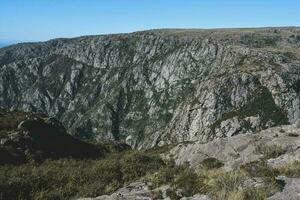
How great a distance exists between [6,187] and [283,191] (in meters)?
16.4

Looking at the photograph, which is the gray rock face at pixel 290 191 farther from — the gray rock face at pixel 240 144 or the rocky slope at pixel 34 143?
the rocky slope at pixel 34 143

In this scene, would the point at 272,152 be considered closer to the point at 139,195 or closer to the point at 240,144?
the point at 139,195

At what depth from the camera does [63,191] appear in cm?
2692

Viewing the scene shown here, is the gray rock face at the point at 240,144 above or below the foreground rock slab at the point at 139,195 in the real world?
below

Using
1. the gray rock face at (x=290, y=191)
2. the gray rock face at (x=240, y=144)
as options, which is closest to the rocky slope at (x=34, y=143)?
the gray rock face at (x=240, y=144)

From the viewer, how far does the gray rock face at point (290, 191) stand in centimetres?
1861

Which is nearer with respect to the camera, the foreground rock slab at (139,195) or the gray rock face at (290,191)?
the gray rock face at (290,191)

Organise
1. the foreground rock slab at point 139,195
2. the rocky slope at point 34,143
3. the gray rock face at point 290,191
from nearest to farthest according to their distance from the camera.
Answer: the gray rock face at point 290,191 < the foreground rock slab at point 139,195 < the rocky slope at point 34,143

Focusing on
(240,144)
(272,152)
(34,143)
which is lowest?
(34,143)

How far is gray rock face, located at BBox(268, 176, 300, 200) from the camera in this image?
1861 cm

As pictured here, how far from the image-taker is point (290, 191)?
63.3 feet

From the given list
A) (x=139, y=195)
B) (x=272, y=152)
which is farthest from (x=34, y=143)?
(x=139, y=195)

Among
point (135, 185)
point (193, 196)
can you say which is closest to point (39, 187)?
point (135, 185)

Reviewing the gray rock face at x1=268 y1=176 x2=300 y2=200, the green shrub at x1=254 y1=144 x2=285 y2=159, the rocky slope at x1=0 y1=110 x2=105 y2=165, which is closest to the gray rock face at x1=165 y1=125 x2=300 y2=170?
the green shrub at x1=254 y1=144 x2=285 y2=159
